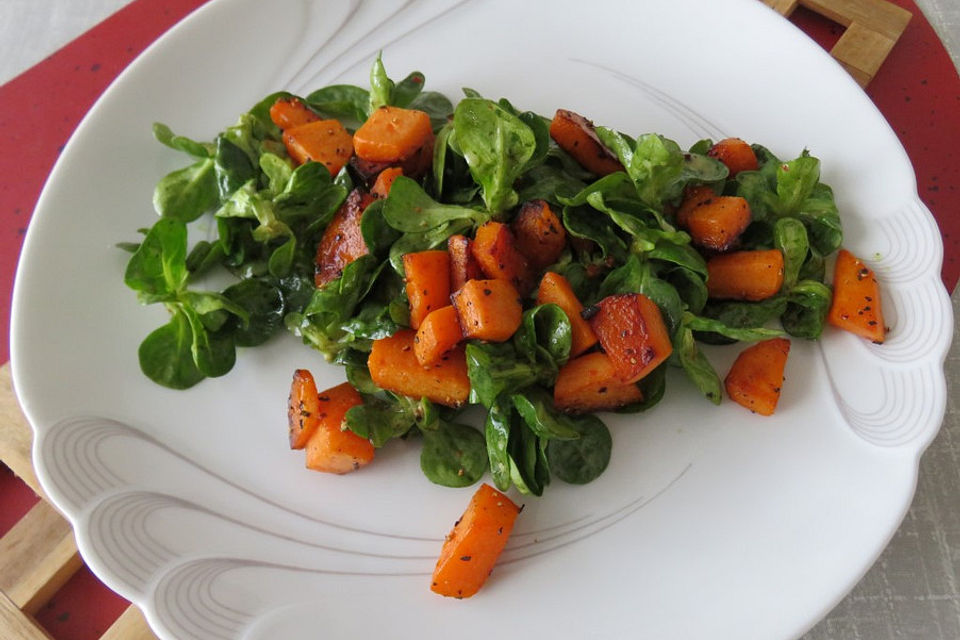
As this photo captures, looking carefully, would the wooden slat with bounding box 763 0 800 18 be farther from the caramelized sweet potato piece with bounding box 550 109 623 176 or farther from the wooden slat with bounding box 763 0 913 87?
the caramelized sweet potato piece with bounding box 550 109 623 176

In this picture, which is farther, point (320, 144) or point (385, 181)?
point (320, 144)

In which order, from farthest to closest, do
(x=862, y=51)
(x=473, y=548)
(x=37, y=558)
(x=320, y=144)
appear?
(x=862, y=51), (x=320, y=144), (x=37, y=558), (x=473, y=548)

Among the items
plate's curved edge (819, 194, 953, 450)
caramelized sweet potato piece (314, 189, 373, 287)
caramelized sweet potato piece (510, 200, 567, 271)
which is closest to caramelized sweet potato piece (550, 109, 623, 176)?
caramelized sweet potato piece (510, 200, 567, 271)

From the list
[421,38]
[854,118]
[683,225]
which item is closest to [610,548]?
[683,225]

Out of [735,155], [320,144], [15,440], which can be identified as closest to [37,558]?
[15,440]

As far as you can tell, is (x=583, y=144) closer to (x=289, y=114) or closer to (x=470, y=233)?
(x=470, y=233)

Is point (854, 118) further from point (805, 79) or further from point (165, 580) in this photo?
point (165, 580)
